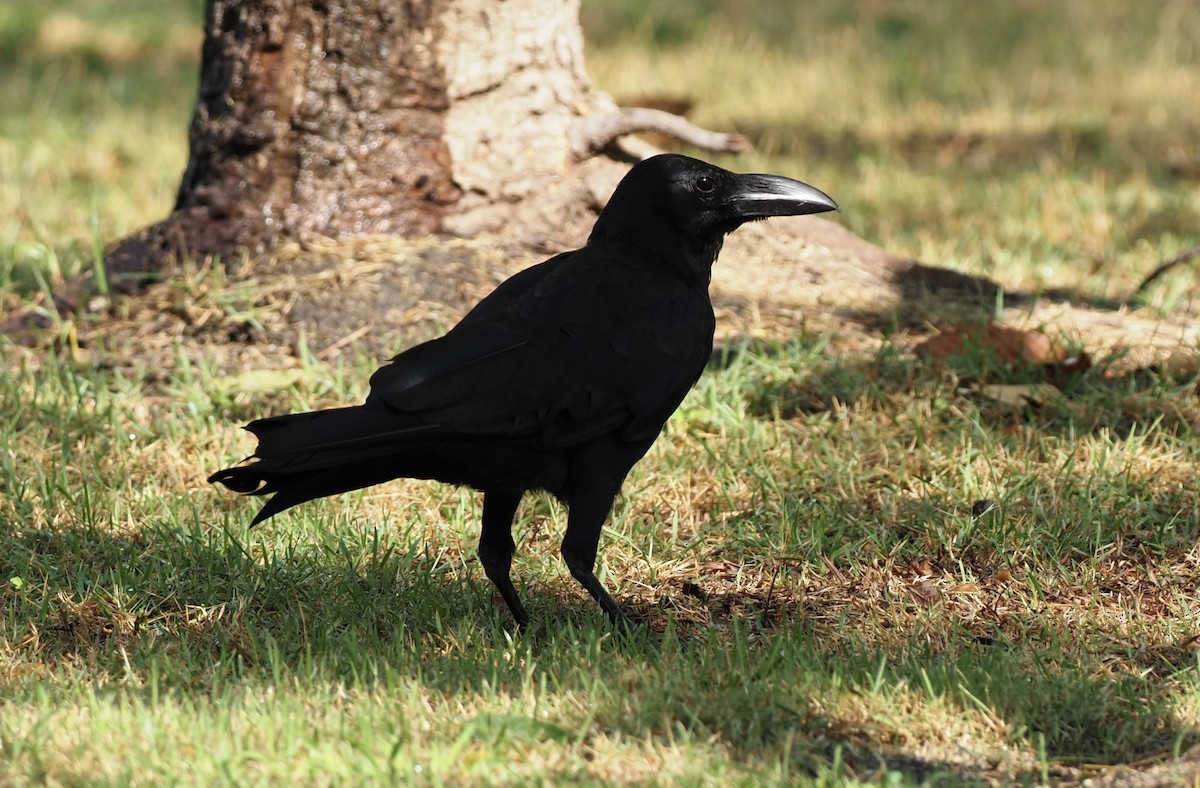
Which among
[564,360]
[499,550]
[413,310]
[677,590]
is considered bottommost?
[677,590]

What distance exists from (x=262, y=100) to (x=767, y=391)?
82.7 inches

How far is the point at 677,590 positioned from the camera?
3.95 metres

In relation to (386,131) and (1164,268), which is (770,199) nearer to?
(386,131)

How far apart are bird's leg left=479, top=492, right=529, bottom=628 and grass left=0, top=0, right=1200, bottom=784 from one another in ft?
0.27

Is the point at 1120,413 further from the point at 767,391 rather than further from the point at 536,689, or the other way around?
the point at 536,689

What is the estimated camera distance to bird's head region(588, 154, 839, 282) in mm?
3857

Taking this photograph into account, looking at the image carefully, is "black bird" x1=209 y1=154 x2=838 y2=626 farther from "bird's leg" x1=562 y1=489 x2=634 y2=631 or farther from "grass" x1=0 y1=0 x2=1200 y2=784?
"grass" x1=0 y1=0 x2=1200 y2=784

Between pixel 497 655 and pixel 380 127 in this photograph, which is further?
pixel 380 127

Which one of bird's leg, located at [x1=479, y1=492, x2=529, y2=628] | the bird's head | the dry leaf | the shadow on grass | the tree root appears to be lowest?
the shadow on grass

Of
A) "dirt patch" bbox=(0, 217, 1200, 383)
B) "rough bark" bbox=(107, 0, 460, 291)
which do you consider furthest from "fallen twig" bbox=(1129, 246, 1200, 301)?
"rough bark" bbox=(107, 0, 460, 291)

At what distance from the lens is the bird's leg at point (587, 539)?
353 cm

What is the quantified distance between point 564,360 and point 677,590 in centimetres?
83

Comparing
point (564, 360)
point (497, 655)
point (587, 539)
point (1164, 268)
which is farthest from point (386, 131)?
point (1164, 268)

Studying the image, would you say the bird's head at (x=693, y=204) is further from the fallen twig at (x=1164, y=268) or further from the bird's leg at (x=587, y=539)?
the fallen twig at (x=1164, y=268)
